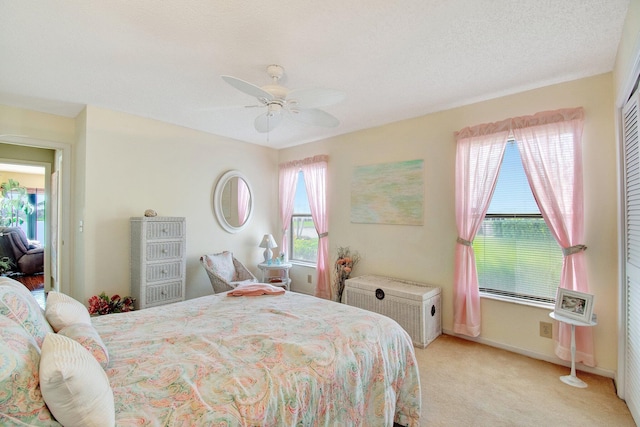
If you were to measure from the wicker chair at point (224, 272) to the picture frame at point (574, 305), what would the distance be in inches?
127

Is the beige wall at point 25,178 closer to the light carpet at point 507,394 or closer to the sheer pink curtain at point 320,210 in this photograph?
the sheer pink curtain at point 320,210

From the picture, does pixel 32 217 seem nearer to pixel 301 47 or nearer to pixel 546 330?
pixel 301 47

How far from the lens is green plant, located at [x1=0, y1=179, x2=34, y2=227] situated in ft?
21.8

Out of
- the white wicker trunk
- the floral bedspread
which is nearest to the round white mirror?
the white wicker trunk

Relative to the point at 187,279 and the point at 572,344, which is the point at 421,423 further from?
the point at 187,279

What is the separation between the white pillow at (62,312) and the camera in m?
1.45

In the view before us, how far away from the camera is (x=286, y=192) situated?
4.93 m

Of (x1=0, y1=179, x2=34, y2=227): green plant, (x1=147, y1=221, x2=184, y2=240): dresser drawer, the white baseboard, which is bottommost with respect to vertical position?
the white baseboard

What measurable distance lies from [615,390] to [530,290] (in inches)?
34.1

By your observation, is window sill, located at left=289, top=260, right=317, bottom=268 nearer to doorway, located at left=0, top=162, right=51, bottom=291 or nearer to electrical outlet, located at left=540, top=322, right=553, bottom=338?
electrical outlet, located at left=540, top=322, right=553, bottom=338

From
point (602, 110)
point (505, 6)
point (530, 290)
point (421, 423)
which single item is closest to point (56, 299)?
point (421, 423)

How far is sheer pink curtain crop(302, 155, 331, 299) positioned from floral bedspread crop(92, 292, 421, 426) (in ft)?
6.85

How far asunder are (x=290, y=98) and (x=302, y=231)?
10.0 feet

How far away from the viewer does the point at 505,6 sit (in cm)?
168
